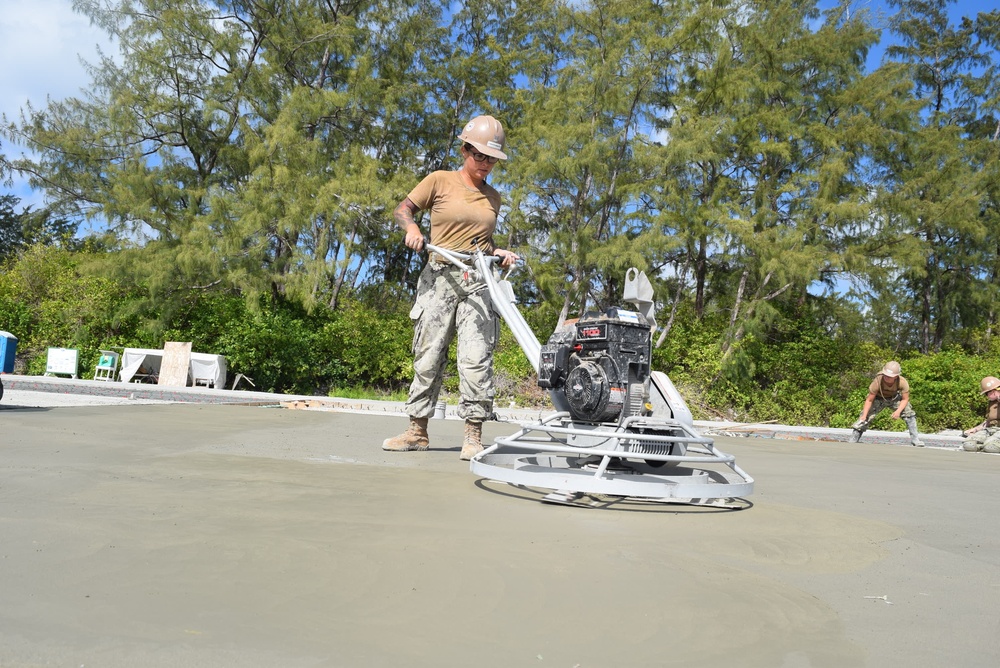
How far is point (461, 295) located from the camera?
5461 millimetres

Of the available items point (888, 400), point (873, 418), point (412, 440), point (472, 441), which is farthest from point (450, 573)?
point (888, 400)

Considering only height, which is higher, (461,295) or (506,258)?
(506,258)

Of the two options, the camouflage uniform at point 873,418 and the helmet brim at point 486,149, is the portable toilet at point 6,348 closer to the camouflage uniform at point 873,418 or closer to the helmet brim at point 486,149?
the helmet brim at point 486,149

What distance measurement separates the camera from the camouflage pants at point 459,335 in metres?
5.40

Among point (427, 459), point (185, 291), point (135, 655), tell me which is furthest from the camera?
point (185, 291)

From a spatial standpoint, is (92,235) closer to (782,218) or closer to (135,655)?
(782,218)

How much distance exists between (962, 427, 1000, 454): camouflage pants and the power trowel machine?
697 cm

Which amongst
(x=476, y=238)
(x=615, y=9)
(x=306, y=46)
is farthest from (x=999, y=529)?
(x=306, y=46)

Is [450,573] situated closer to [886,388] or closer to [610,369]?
[610,369]

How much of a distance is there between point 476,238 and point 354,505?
2.63m

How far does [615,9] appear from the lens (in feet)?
57.4

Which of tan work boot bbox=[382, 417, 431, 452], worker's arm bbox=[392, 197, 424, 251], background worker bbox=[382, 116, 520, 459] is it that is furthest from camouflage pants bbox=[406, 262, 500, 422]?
worker's arm bbox=[392, 197, 424, 251]

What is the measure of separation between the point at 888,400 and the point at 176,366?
1281cm

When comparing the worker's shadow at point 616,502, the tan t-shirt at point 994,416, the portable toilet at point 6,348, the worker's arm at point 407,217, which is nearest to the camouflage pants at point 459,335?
the worker's arm at point 407,217
